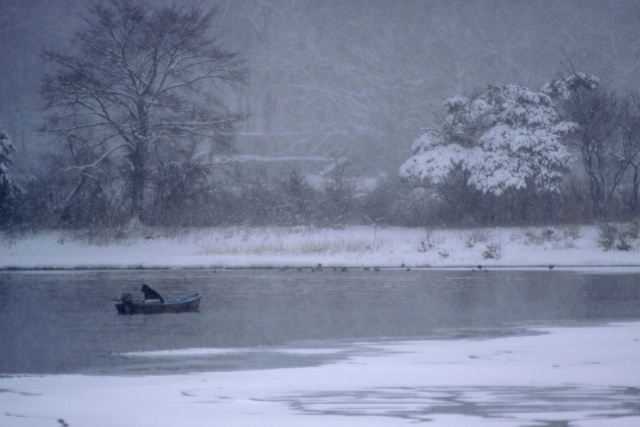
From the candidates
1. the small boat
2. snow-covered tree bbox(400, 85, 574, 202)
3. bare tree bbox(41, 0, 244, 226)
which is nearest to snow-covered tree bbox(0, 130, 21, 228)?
bare tree bbox(41, 0, 244, 226)

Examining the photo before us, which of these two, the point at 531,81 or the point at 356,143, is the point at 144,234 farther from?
the point at 531,81

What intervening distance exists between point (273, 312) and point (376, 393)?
311 inches

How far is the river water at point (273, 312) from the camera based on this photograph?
12891 mm

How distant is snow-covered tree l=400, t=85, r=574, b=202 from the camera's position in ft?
133

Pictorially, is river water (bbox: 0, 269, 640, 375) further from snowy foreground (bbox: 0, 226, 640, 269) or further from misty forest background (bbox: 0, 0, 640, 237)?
misty forest background (bbox: 0, 0, 640, 237)

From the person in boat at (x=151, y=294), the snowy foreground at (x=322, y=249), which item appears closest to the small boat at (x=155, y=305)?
the person in boat at (x=151, y=294)

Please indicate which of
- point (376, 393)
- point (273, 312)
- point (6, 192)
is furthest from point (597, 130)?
point (376, 393)

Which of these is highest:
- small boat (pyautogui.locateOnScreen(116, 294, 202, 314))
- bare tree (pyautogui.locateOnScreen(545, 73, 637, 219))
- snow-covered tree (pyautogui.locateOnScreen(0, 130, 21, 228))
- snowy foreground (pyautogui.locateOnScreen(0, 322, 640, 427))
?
bare tree (pyautogui.locateOnScreen(545, 73, 637, 219))

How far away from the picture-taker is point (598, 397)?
9.56 metres

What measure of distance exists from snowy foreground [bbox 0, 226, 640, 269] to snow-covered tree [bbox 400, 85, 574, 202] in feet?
11.1

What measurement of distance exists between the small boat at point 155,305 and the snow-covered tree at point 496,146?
24.0 meters

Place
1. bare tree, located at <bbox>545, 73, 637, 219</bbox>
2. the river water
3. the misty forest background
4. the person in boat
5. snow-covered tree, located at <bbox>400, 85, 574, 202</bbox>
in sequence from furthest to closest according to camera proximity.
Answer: bare tree, located at <bbox>545, 73, 637, 219</bbox> < the misty forest background < snow-covered tree, located at <bbox>400, 85, 574, 202</bbox> < the person in boat < the river water

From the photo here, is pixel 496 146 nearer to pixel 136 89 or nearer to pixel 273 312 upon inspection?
pixel 136 89

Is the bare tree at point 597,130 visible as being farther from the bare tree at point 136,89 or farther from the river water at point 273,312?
the river water at point 273,312
